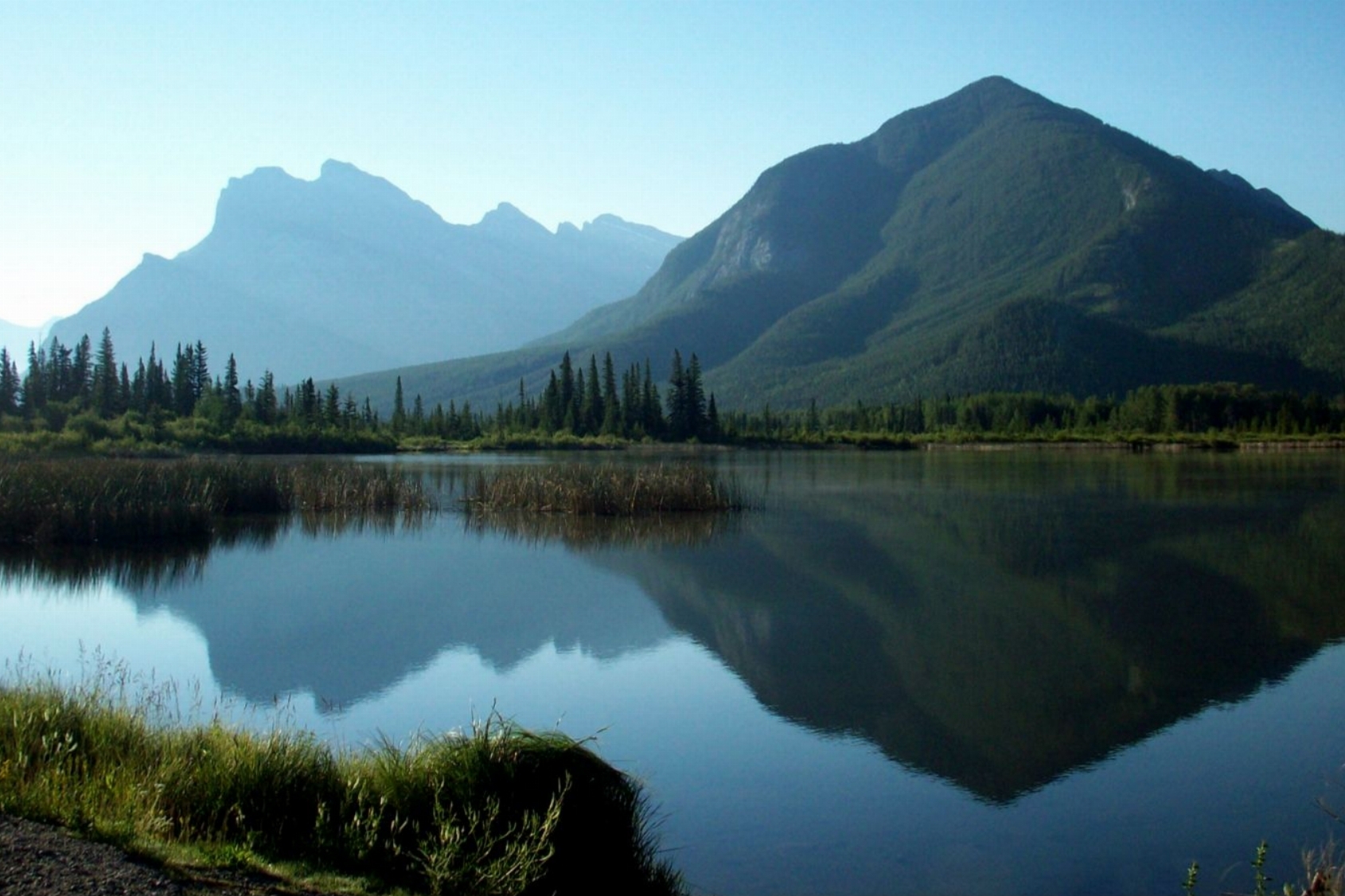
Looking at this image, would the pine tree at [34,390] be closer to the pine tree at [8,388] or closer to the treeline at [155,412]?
the treeline at [155,412]

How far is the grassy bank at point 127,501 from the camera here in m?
24.2

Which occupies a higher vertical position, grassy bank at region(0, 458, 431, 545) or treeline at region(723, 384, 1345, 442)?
treeline at region(723, 384, 1345, 442)

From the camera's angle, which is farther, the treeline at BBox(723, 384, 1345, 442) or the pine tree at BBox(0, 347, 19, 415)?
the treeline at BBox(723, 384, 1345, 442)

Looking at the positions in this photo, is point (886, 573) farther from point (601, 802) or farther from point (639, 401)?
point (639, 401)

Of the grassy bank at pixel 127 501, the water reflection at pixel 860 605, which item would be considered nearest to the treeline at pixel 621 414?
the grassy bank at pixel 127 501

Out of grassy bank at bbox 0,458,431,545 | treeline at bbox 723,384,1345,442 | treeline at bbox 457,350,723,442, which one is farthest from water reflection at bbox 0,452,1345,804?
treeline at bbox 723,384,1345,442

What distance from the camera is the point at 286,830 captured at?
6539mm

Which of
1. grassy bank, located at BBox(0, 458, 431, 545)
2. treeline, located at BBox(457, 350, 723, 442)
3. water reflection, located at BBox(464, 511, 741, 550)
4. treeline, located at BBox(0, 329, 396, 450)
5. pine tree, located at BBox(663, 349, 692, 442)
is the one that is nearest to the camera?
grassy bank, located at BBox(0, 458, 431, 545)

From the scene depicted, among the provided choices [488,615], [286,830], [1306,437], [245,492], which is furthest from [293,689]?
[1306,437]

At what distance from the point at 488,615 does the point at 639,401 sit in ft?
256

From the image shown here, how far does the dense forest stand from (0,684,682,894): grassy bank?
162ft

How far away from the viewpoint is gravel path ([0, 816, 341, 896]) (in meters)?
5.02

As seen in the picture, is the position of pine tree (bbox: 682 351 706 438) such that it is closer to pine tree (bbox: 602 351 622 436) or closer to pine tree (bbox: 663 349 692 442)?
pine tree (bbox: 663 349 692 442)

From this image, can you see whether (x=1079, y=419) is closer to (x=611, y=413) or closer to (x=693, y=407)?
(x=693, y=407)
